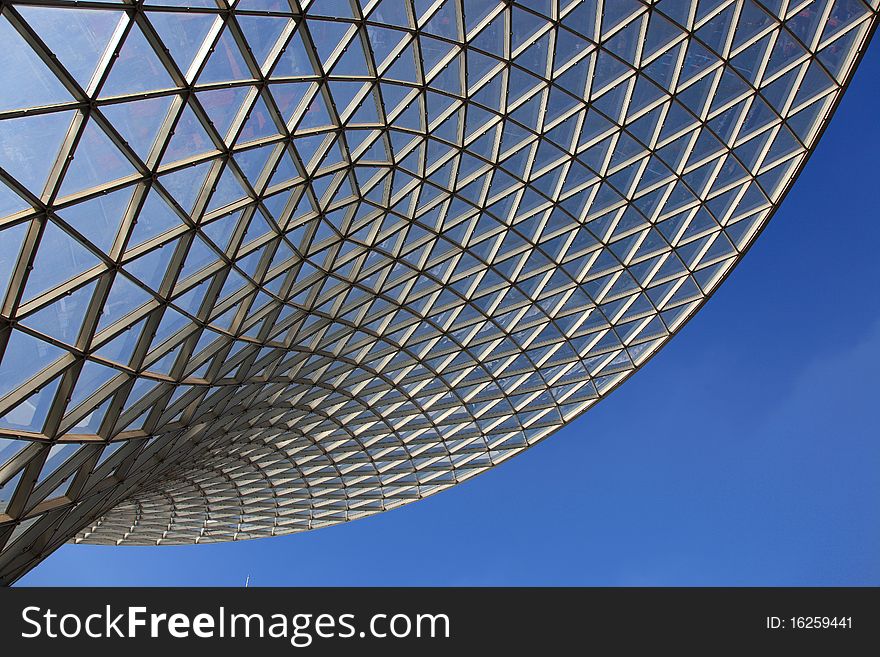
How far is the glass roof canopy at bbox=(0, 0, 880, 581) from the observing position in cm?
1612

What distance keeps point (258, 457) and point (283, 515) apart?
1732 centimetres

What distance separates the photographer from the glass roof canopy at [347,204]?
16.1 meters

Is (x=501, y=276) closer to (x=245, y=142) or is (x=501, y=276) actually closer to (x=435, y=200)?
(x=435, y=200)

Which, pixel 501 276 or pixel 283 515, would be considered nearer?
pixel 501 276

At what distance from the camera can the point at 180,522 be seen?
64.1 meters

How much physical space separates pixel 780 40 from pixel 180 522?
206ft

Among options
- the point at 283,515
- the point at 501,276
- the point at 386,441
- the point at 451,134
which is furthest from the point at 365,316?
the point at 283,515

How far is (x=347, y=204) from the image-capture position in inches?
1029
